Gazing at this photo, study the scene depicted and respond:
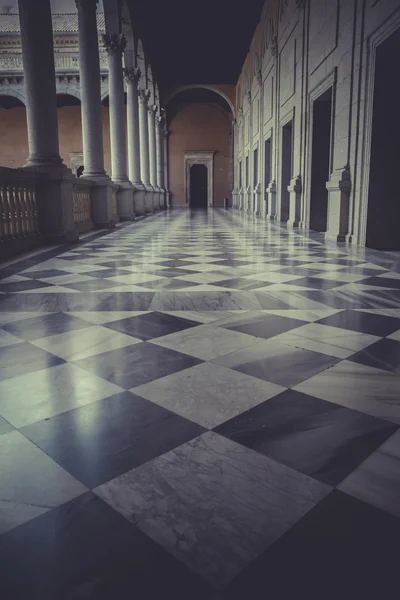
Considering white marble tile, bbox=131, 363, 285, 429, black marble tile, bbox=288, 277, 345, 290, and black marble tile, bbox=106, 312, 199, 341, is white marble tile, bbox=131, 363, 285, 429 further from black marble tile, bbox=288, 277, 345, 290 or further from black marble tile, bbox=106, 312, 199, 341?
black marble tile, bbox=288, 277, 345, 290

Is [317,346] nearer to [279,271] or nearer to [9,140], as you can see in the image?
[279,271]

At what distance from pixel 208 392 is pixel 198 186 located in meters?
38.0

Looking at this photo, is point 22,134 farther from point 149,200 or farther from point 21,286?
point 21,286

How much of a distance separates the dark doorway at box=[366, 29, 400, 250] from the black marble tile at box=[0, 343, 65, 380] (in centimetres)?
615

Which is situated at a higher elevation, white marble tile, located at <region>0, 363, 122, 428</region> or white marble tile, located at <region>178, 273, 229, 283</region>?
white marble tile, located at <region>178, 273, 229, 283</region>

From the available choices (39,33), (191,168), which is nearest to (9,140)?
(191,168)

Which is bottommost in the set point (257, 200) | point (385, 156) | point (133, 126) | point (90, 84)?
point (257, 200)

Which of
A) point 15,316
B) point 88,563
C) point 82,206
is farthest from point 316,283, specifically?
point 82,206

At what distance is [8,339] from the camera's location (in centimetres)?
270

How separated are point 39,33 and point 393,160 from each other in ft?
18.3

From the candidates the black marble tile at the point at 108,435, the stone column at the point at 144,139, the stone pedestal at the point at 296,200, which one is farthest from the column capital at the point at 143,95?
the black marble tile at the point at 108,435

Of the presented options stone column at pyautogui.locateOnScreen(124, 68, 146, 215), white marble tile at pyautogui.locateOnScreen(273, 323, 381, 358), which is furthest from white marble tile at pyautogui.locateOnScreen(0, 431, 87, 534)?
stone column at pyautogui.locateOnScreen(124, 68, 146, 215)

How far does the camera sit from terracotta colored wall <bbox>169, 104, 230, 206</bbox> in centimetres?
3416

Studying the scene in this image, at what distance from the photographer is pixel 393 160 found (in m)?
7.12
